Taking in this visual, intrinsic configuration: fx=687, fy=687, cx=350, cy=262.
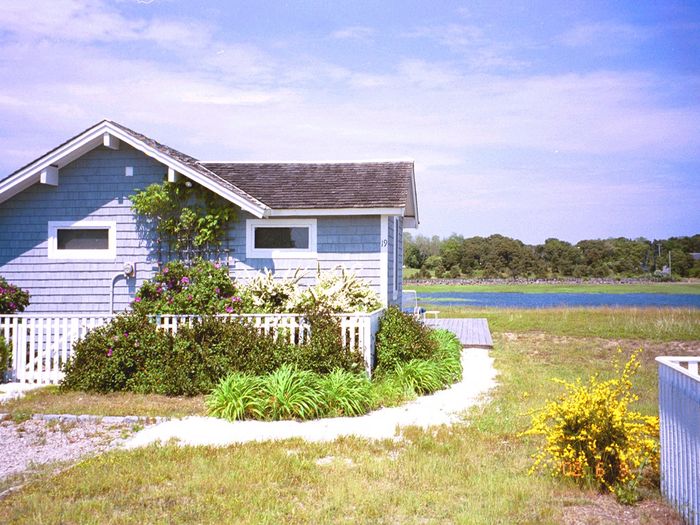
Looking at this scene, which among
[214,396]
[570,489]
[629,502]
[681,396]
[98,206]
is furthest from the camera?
[98,206]

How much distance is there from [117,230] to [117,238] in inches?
7.0

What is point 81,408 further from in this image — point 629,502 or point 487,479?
point 629,502

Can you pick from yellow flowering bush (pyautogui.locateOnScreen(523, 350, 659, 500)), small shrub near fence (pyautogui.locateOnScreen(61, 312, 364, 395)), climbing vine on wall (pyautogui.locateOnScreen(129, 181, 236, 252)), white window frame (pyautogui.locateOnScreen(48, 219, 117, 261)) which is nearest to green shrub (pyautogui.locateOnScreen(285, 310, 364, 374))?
small shrub near fence (pyautogui.locateOnScreen(61, 312, 364, 395))

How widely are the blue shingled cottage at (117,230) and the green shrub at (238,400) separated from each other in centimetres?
508

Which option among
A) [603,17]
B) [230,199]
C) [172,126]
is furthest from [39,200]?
[172,126]

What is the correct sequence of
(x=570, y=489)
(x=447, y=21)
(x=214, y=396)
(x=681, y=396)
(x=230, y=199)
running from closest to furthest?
(x=681, y=396) → (x=570, y=489) → (x=214, y=396) → (x=230, y=199) → (x=447, y=21)

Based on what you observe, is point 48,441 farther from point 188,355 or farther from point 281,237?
point 281,237

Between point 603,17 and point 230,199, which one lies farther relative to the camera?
point 603,17

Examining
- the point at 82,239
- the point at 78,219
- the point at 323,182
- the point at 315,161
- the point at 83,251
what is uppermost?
the point at 315,161

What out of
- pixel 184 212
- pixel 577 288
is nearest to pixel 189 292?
pixel 184 212

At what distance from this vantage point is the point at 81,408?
399 inches

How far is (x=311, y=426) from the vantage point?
9016mm

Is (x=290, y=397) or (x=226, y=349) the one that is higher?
(x=226, y=349)

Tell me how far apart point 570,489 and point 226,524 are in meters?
3.06
